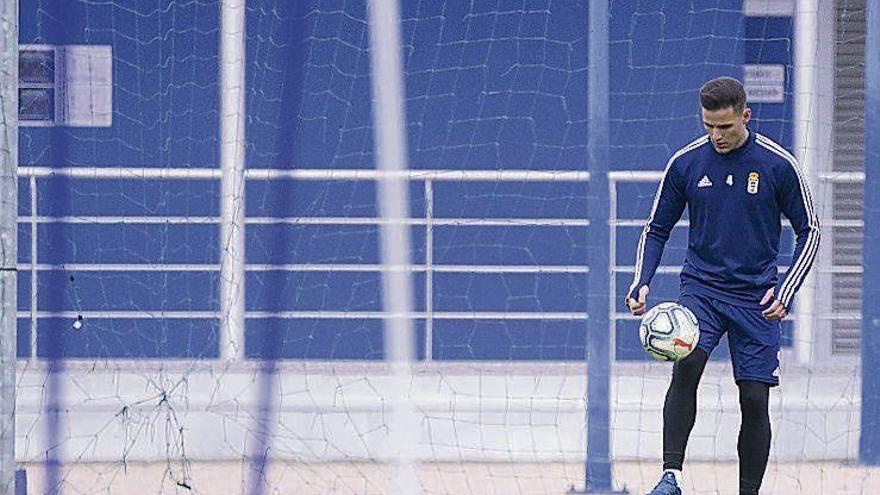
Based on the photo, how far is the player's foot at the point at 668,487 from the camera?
5.75m

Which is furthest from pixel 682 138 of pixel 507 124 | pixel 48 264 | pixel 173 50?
pixel 48 264

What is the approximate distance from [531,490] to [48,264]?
227 cm

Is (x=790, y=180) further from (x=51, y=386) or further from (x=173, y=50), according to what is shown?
(x=173, y=50)

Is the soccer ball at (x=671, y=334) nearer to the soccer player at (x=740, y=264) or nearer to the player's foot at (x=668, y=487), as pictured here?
the soccer player at (x=740, y=264)

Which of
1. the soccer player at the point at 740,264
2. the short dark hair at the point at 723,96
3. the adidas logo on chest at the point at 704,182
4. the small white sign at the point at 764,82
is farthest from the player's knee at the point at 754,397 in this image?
the small white sign at the point at 764,82

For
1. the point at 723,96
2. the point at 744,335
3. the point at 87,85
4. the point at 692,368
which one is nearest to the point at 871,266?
the point at 744,335

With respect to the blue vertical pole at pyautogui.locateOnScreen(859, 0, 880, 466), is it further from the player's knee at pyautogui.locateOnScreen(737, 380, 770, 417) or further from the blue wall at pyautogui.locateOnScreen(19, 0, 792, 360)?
the player's knee at pyautogui.locateOnScreen(737, 380, 770, 417)

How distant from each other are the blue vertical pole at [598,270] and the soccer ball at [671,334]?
1629 mm

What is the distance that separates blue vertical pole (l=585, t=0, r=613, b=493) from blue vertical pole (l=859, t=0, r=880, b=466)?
4.01 feet

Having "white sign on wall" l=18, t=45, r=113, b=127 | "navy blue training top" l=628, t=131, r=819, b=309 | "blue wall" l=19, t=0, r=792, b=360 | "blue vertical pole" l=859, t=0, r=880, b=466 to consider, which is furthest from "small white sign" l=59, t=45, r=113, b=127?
"blue vertical pole" l=859, t=0, r=880, b=466

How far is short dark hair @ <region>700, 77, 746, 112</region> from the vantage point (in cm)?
573

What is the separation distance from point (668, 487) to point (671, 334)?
1.63 feet

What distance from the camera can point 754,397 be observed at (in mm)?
5914

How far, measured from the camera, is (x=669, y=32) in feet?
30.2
